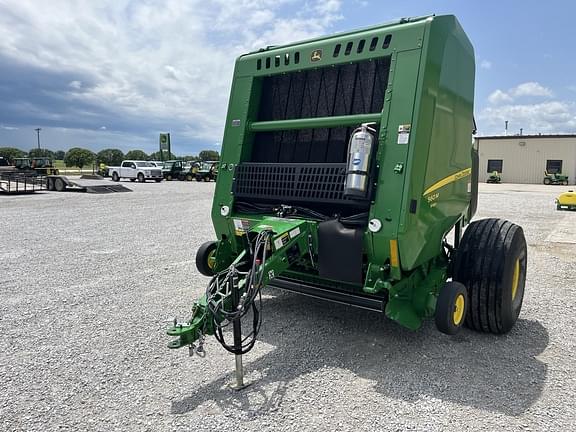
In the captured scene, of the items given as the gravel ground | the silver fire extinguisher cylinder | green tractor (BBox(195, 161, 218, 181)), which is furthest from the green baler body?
green tractor (BBox(195, 161, 218, 181))

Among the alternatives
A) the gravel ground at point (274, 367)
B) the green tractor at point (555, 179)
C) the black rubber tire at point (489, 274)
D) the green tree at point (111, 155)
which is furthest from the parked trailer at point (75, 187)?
the green tree at point (111, 155)

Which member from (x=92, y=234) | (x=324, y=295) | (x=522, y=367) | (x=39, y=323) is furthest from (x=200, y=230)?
(x=522, y=367)

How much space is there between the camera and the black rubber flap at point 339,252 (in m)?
3.67

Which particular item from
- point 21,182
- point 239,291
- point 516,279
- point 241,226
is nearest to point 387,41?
point 241,226

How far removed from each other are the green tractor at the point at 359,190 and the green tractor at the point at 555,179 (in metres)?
37.6

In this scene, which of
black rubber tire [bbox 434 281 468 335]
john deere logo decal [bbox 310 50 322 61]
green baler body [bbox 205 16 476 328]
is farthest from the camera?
john deere logo decal [bbox 310 50 322 61]

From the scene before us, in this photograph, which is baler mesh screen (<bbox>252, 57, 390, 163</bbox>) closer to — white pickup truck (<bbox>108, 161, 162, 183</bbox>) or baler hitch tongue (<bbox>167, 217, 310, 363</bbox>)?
baler hitch tongue (<bbox>167, 217, 310, 363</bbox>)

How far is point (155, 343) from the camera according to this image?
399cm

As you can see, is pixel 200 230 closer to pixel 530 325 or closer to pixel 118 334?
pixel 118 334

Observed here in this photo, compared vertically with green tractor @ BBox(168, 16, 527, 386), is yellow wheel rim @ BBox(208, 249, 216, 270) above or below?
below

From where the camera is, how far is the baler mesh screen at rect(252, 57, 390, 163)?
410 cm

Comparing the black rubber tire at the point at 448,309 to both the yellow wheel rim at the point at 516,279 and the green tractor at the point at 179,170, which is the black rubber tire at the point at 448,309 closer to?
the yellow wheel rim at the point at 516,279

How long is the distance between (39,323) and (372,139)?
368cm

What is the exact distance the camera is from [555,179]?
36938 mm
